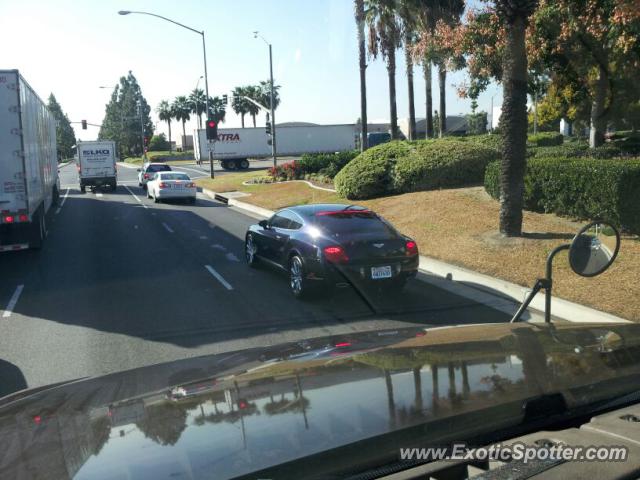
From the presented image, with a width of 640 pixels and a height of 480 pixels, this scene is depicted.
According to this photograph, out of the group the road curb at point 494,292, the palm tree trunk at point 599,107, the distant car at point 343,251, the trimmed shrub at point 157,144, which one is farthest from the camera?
the trimmed shrub at point 157,144

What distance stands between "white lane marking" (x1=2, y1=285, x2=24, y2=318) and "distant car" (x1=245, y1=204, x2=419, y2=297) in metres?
4.36

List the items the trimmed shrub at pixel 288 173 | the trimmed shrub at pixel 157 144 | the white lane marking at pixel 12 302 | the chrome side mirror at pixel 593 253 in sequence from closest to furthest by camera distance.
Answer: the chrome side mirror at pixel 593 253 < the white lane marking at pixel 12 302 < the trimmed shrub at pixel 288 173 < the trimmed shrub at pixel 157 144

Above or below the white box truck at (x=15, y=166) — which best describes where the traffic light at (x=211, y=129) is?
above

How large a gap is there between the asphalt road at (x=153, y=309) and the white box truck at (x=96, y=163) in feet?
70.7

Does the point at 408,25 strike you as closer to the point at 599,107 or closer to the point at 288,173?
the point at 288,173

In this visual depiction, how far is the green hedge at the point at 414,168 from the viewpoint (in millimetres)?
21375

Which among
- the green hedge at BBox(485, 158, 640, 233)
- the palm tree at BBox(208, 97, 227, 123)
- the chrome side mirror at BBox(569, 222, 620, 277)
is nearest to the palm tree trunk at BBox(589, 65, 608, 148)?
the green hedge at BBox(485, 158, 640, 233)

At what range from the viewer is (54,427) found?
2793 mm

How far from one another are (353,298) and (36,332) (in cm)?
472

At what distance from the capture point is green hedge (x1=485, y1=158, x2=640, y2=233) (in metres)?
12.1

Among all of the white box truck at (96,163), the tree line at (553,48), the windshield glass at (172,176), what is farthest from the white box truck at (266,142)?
the tree line at (553,48)

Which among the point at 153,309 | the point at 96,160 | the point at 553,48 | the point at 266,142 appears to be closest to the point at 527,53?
the point at 553,48

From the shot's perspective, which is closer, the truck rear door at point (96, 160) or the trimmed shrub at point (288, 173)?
the trimmed shrub at point (288, 173)

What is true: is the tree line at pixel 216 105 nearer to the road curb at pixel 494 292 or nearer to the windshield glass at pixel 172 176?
the windshield glass at pixel 172 176
